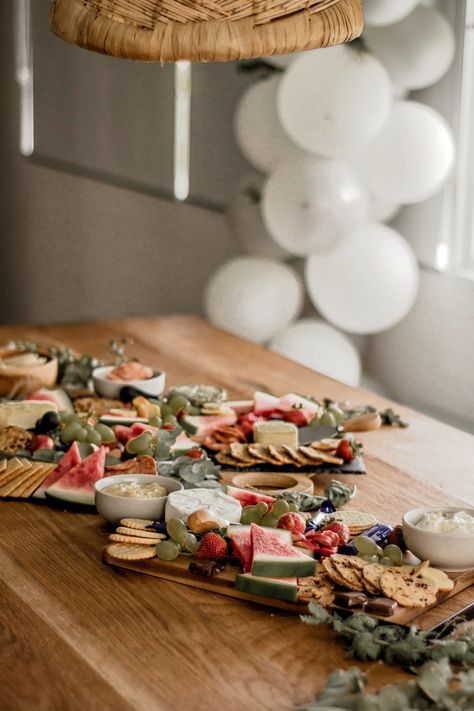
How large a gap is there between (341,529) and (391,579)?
17 centimetres

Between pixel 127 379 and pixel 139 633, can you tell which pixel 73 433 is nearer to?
pixel 127 379

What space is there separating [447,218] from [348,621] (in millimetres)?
2668

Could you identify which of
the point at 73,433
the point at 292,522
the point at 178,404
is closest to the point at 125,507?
the point at 292,522

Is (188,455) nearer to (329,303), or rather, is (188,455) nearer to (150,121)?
(329,303)

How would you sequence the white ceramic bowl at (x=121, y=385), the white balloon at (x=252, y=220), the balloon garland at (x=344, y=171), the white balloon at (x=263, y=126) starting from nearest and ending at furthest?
the white ceramic bowl at (x=121, y=385) → the balloon garland at (x=344, y=171) → the white balloon at (x=263, y=126) → the white balloon at (x=252, y=220)

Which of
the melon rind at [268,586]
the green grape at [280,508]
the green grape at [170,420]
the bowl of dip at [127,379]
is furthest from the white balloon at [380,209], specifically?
the melon rind at [268,586]

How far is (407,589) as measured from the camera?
4.80 ft

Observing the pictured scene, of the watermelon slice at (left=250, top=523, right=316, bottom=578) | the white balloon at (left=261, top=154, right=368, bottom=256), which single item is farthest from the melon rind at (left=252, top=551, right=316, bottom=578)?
the white balloon at (left=261, top=154, right=368, bottom=256)

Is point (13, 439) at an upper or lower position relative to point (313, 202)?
lower

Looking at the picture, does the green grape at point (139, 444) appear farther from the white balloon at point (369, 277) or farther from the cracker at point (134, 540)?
the white balloon at point (369, 277)

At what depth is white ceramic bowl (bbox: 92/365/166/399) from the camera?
2377 mm

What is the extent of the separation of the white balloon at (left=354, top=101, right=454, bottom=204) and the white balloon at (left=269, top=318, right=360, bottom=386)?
0.56 m

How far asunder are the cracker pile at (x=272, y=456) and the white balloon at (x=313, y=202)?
1.50 meters

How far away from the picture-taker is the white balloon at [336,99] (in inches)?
130
